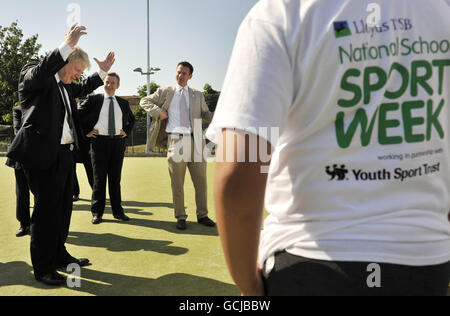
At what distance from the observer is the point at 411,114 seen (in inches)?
39.5

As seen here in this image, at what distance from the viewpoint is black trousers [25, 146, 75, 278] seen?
3477 mm

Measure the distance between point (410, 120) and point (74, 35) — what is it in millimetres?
2930

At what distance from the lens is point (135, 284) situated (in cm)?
336

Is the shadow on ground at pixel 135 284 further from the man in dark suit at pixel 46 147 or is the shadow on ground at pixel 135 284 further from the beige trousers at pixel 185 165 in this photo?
the beige trousers at pixel 185 165

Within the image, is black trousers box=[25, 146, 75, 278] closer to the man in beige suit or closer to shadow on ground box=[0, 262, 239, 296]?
shadow on ground box=[0, 262, 239, 296]

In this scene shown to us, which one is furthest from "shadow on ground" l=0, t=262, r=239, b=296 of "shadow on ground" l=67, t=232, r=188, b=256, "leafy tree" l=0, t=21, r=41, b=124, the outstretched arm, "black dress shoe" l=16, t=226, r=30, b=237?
"leafy tree" l=0, t=21, r=41, b=124

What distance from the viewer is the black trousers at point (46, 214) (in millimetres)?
3477

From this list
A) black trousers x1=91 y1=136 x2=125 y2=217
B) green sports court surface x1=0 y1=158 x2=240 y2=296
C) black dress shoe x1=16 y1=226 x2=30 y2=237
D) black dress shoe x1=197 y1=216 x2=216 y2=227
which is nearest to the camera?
green sports court surface x1=0 y1=158 x2=240 y2=296

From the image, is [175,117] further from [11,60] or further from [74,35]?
[11,60]

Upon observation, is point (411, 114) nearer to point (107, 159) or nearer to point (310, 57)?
point (310, 57)

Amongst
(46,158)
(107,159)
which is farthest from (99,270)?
(107,159)

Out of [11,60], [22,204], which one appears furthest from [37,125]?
[11,60]

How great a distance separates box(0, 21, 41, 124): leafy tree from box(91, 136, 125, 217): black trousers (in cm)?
2861

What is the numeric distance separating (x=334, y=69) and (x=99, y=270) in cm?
342
